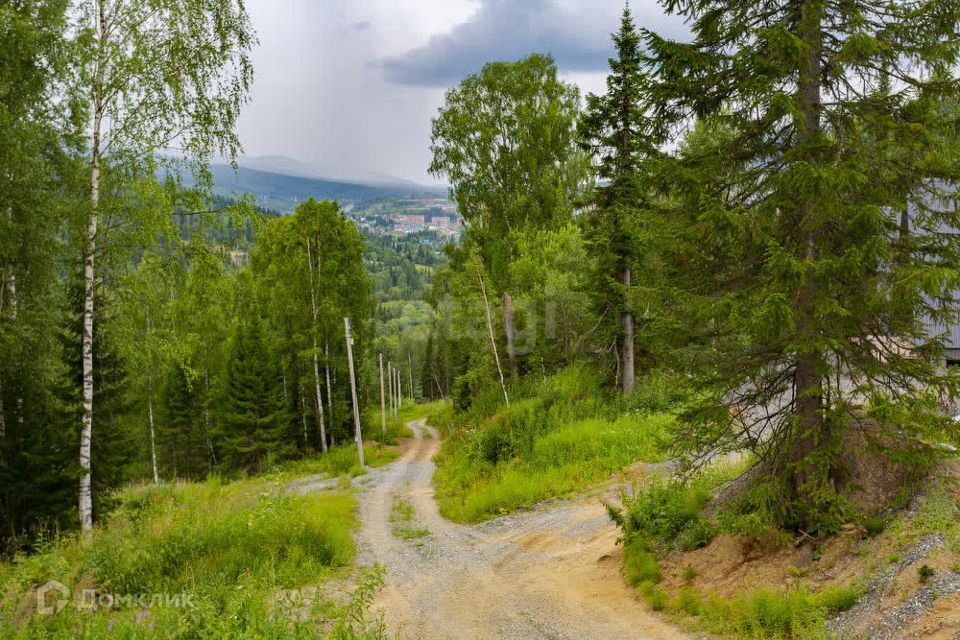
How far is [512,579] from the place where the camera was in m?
9.53

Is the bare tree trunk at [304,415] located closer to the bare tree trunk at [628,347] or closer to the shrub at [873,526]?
the bare tree trunk at [628,347]

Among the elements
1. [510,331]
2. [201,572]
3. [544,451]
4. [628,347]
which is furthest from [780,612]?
[510,331]

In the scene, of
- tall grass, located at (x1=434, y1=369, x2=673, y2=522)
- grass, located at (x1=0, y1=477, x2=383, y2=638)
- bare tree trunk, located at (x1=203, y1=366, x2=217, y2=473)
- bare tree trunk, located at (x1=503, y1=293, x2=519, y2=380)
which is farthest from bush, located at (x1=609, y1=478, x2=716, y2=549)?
bare tree trunk, located at (x1=203, y1=366, x2=217, y2=473)

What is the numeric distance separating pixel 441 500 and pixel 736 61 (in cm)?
1346

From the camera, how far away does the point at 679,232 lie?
7.39 metres

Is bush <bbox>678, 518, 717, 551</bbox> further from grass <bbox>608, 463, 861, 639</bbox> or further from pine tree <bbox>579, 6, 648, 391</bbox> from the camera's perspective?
pine tree <bbox>579, 6, 648, 391</bbox>

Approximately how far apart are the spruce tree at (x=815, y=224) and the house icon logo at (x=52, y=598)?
7938 millimetres

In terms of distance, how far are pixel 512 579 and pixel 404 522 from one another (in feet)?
18.3

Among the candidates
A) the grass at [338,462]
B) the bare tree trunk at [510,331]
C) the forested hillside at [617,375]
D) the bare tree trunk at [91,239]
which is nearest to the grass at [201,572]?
the forested hillside at [617,375]

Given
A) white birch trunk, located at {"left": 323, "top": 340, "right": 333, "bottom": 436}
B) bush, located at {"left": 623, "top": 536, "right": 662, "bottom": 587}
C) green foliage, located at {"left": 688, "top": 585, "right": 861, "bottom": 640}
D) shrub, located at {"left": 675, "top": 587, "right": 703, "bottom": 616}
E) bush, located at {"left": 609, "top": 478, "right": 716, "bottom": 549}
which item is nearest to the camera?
green foliage, located at {"left": 688, "top": 585, "right": 861, "bottom": 640}

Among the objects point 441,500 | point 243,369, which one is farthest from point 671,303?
point 243,369

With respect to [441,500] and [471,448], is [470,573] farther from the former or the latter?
[471,448]

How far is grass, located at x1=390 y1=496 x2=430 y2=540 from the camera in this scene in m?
13.1

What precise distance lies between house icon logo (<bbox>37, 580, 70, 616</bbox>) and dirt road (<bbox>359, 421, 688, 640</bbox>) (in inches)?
158
